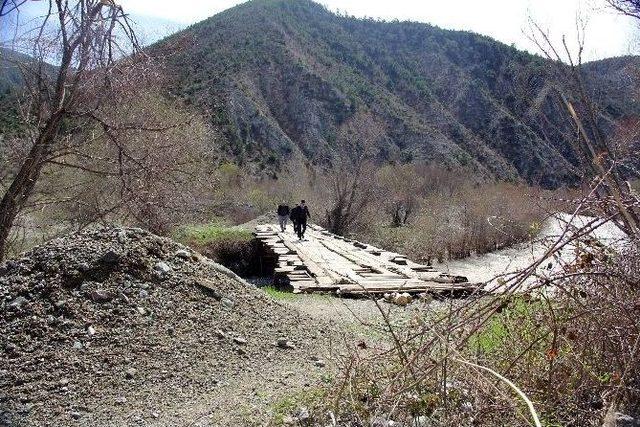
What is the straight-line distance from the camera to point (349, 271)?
1104 cm

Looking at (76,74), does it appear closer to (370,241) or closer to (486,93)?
(370,241)

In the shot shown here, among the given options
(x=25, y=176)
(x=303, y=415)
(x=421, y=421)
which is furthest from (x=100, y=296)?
(x=421, y=421)

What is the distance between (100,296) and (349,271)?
20.6ft

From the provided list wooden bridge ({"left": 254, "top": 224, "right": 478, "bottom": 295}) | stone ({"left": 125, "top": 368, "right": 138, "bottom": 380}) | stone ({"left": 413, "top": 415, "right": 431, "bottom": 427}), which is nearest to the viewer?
stone ({"left": 413, "top": 415, "right": 431, "bottom": 427})

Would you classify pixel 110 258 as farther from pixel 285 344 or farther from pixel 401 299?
pixel 401 299

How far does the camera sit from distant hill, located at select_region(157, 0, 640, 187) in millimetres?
56375

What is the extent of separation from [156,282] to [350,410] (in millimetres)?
3285

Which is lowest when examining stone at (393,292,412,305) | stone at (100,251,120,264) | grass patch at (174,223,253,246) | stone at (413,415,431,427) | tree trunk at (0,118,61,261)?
grass patch at (174,223,253,246)

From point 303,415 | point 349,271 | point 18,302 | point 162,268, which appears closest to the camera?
point 303,415

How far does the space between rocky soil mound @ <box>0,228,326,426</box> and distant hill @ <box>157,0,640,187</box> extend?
123ft

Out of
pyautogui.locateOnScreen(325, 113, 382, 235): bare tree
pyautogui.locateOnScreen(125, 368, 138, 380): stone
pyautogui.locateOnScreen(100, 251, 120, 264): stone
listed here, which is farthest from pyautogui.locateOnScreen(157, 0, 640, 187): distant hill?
pyautogui.locateOnScreen(125, 368, 138, 380): stone

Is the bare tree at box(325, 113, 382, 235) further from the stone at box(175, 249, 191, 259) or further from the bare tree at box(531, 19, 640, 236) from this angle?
the bare tree at box(531, 19, 640, 236)

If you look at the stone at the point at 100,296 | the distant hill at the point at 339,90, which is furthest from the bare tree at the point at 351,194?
the stone at the point at 100,296

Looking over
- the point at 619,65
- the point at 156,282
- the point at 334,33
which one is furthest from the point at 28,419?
the point at 334,33
